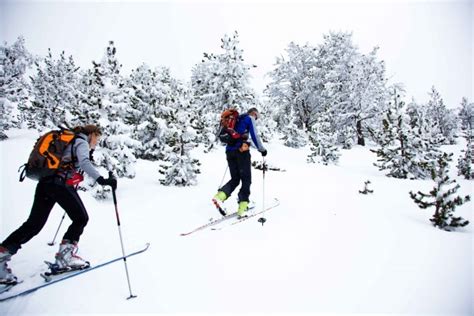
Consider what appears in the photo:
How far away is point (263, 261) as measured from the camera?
4152 mm

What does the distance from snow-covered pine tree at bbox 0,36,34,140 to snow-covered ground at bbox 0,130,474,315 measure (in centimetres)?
1384

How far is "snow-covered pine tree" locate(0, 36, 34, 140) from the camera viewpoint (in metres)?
17.5

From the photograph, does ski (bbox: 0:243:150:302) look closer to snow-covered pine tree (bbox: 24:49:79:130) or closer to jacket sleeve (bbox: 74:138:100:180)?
jacket sleeve (bbox: 74:138:100:180)

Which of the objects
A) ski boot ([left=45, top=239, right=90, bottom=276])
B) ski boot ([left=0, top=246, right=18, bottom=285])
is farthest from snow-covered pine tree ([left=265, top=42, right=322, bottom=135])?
ski boot ([left=0, top=246, right=18, bottom=285])

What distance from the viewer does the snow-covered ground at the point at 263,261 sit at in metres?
3.20

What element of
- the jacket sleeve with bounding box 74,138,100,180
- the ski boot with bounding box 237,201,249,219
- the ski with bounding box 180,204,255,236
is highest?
the jacket sleeve with bounding box 74,138,100,180

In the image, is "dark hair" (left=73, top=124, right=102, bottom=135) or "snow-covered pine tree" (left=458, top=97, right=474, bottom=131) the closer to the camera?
"dark hair" (left=73, top=124, right=102, bottom=135)

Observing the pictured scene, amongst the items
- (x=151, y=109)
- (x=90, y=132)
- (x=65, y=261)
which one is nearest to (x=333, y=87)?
(x=151, y=109)

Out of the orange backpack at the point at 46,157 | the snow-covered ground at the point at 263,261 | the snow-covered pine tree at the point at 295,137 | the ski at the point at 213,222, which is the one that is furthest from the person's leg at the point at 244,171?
the snow-covered pine tree at the point at 295,137

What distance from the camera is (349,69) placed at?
28312mm

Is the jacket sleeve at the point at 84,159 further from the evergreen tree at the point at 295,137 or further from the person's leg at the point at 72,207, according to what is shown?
the evergreen tree at the point at 295,137

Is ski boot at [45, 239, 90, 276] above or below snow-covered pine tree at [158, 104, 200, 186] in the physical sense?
below

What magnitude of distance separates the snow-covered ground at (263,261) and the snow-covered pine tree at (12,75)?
1384 cm

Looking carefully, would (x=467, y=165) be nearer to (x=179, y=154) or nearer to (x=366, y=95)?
(x=179, y=154)
